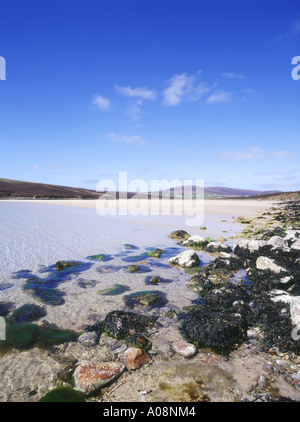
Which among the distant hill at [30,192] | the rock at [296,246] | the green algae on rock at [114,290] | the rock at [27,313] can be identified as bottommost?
the green algae on rock at [114,290]

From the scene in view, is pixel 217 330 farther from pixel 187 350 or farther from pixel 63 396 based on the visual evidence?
pixel 63 396

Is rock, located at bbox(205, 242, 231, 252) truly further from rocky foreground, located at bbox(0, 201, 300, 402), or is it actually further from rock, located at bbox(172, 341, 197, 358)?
rock, located at bbox(172, 341, 197, 358)

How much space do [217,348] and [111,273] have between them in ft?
13.9

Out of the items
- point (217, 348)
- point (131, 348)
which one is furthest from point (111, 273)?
point (217, 348)

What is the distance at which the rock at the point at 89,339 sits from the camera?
12.6 ft

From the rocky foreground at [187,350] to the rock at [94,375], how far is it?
0.4 inches

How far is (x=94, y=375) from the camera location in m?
3.02

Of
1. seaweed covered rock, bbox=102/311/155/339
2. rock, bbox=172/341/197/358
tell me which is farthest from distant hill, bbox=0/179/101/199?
rock, bbox=172/341/197/358

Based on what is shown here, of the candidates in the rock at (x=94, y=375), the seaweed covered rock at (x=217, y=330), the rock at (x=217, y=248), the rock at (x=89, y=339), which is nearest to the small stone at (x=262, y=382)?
the seaweed covered rock at (x=217, y=330)

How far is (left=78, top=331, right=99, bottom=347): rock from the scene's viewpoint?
3839 mm

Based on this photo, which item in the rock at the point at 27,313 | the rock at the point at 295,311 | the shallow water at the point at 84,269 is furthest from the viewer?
the shallow water at the point at 84,269

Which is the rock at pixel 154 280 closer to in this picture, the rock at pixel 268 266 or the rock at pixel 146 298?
the rock at pixel 146 298

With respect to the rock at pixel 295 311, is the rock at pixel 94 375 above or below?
below
